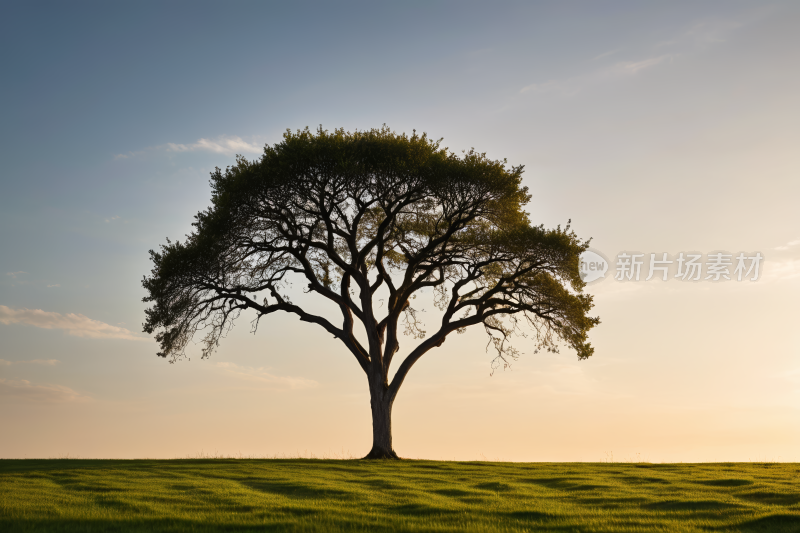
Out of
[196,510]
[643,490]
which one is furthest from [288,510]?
[643,490]

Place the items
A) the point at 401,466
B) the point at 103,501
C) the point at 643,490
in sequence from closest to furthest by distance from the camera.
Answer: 1. the point at 103,501
2. the point at 643,490
3. the point at 401,466

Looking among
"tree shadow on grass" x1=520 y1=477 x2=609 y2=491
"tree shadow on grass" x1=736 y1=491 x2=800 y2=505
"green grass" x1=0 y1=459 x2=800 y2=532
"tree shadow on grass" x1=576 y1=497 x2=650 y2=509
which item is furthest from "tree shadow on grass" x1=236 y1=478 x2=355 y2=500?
"tree shadow on grass" x1=736 y1=491 x2=800 y2=505

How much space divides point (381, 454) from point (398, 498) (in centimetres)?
1173

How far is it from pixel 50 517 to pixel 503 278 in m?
20.2

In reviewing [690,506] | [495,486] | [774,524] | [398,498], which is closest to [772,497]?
[690,506]

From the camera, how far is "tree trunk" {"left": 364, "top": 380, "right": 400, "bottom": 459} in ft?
85.2

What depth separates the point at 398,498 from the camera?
47.4ft

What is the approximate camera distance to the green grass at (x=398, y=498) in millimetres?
11344

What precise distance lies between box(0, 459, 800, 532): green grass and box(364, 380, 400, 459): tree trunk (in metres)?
3.61

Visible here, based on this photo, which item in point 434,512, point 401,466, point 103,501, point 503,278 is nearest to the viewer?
point 434,512

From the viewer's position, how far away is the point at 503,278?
90.7 ft

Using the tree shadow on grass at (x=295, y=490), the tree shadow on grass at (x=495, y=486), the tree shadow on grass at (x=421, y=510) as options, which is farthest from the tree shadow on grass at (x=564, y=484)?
the tree shadow on grass at (x=295, y=490)

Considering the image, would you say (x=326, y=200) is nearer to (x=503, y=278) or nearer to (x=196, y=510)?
(x=503, y=278)

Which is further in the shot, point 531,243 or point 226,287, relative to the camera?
point 226,287
